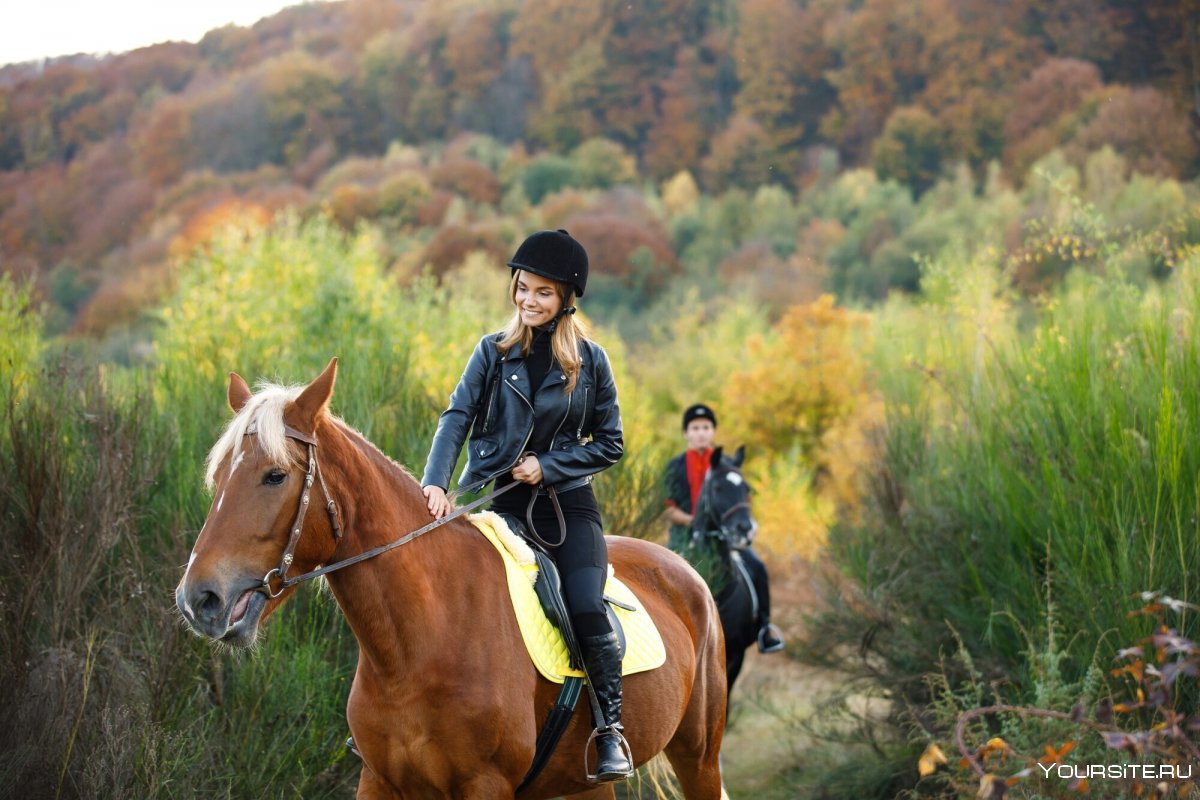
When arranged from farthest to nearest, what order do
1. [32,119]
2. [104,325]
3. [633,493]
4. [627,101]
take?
[627,101], [104,325], [32,119], [633,493]

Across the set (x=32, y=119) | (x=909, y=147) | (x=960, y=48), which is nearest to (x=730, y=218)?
(x=909, y=147)

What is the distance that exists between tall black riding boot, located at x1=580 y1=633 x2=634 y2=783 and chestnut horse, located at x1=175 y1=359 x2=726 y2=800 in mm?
114

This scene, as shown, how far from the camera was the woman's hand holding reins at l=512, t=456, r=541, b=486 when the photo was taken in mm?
4527

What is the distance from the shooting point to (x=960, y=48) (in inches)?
2547

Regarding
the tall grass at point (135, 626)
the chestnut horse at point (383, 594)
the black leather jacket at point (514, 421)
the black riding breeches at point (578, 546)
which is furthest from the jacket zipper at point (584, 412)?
the tall grass at point (135, 626)

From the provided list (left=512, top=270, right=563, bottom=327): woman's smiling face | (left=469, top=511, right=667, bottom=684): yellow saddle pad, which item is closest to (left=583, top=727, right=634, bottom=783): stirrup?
(left=469, top=511, right=667, bottom=684): yellow saddle pad

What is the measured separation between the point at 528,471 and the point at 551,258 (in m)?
0.88

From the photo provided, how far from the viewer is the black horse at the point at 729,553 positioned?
9289 millimetres

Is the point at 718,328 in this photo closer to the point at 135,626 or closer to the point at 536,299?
the point at 135,626

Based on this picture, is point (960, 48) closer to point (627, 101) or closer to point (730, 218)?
point (730, 218)

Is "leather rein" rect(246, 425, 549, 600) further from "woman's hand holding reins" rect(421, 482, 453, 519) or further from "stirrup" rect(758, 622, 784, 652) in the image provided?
"stirrup" rect(758, 622, 784, 652)

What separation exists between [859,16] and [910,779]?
218 feet

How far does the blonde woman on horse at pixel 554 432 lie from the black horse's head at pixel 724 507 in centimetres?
454

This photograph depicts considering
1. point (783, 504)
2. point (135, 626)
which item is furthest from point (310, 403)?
point (783, 504)
